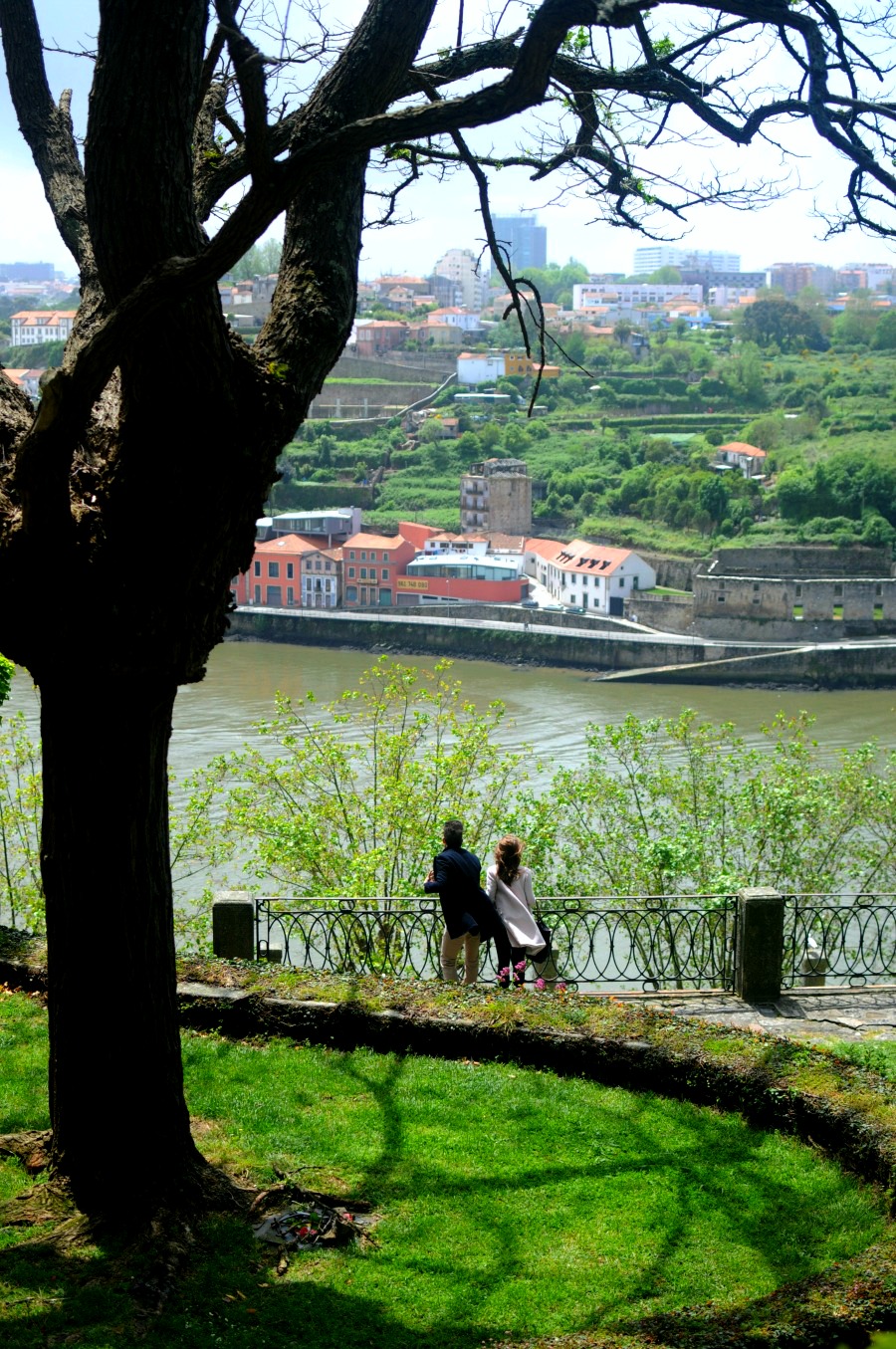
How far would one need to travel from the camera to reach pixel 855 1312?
9.86 ft

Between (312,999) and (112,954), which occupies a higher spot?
(112,954)

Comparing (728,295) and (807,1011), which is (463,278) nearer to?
(728,295)

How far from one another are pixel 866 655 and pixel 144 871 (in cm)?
3981

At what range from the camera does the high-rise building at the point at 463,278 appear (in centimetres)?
13362

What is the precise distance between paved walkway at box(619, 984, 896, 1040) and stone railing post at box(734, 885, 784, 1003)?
68mm

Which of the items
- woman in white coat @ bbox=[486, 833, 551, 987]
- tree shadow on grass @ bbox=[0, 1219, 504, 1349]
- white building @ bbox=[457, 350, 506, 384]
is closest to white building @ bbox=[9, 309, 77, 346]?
white building @ bbox=[457, 350, 506, 384]

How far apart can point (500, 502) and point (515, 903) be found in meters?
55.7

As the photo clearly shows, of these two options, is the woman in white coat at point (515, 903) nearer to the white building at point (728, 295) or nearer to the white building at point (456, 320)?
the white building at point (456, 320)

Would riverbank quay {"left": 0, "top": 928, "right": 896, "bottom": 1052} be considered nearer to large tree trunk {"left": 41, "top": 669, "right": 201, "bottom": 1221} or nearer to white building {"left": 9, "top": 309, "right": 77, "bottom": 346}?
→ large tree trunk {"left": 41, "top": 669, "right": 201, "bottom": 1221}

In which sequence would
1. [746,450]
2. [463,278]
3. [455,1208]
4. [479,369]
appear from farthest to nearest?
[463,278]
[479,369]
[746,450]
[455,1208]

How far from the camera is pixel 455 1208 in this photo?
12.0ft

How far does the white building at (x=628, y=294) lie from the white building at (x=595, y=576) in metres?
90.0

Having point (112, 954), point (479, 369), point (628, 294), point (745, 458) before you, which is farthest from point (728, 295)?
point (112, 954)

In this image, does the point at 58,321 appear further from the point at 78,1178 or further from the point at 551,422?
the point at 78,1178
